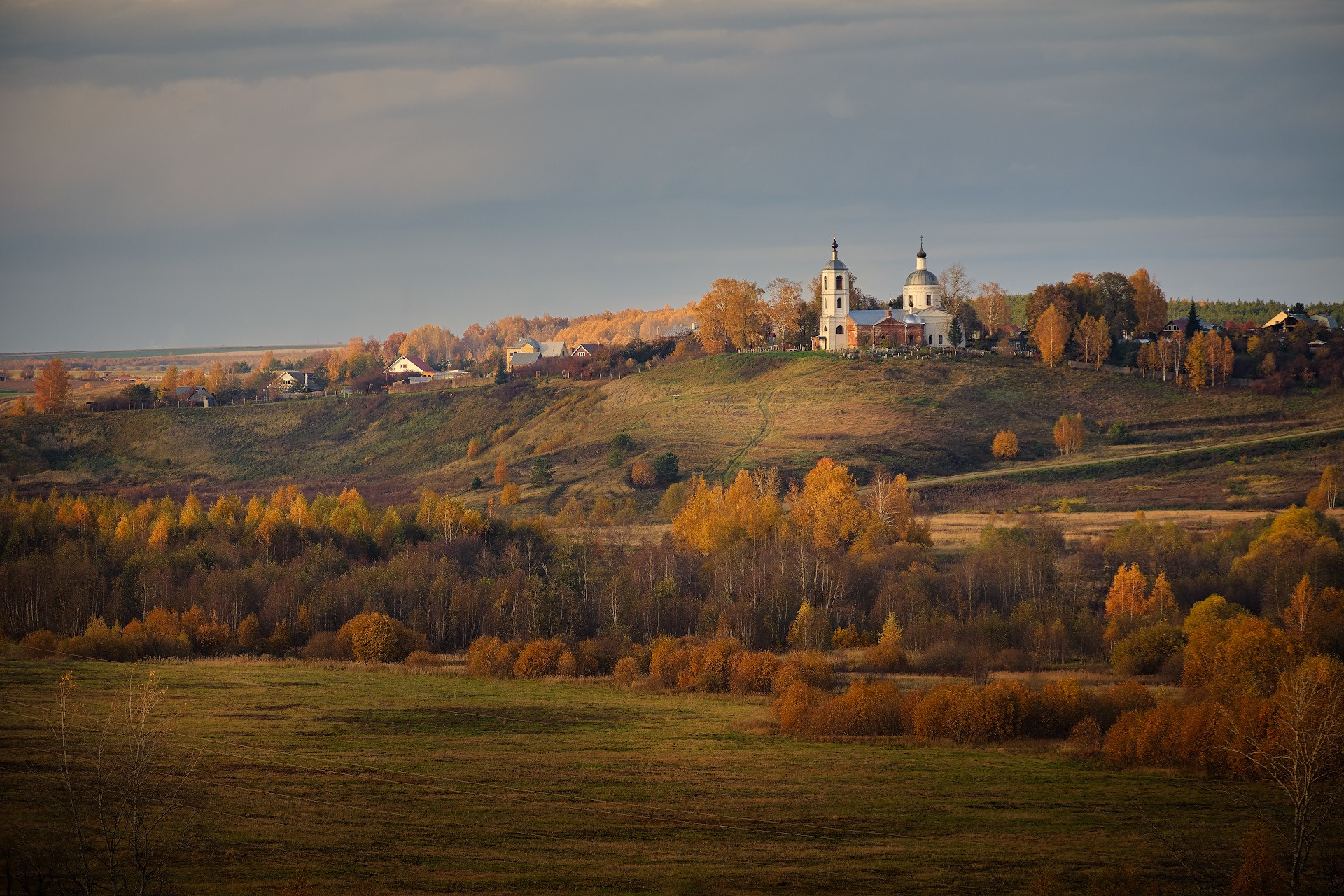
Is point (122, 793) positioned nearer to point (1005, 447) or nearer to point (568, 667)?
point (568, 667)

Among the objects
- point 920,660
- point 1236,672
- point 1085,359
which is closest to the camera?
point 1236,672

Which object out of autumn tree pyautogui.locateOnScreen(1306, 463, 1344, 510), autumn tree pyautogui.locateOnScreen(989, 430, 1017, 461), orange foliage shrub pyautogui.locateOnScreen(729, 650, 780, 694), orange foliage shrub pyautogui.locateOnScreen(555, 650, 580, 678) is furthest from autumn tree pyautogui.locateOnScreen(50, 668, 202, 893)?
autumn tree pyautogui.locateOnScreen(989, 430, 1017, 461)

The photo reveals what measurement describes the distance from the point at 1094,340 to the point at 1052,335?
4360 millimetres

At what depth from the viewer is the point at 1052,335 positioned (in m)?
124

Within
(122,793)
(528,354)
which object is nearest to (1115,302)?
(528,354)

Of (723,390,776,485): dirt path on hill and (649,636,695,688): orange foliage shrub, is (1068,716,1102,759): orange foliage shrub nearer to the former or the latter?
(649,636,695,688): orange foliage shrub

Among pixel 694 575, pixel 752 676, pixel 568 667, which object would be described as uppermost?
pixel 694 575

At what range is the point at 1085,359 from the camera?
12581 cm

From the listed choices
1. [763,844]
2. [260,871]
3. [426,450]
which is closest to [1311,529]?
[763,844]

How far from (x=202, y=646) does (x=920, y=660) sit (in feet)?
118

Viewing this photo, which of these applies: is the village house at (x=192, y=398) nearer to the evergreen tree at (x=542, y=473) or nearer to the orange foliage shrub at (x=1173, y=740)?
the evergreen tree at (x=542, y=473)

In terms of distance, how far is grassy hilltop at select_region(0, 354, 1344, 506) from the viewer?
328ft

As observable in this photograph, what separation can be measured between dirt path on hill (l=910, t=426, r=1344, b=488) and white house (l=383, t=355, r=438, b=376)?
89.0 m

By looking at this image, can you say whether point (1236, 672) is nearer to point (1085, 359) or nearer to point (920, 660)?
point (920, 660)
